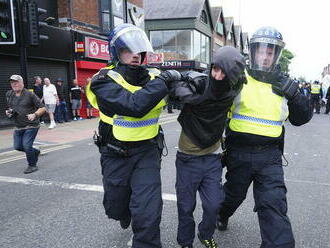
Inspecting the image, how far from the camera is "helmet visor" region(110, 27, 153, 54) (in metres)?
2.58

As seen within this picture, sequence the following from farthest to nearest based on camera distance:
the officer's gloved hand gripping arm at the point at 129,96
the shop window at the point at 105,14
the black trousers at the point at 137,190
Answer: the shop window at the point at 105,14 → the black trousers at the point at 137,190 → the officer's gloved hand gripping arm at the point at 129,96

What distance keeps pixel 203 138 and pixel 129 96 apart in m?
0.71

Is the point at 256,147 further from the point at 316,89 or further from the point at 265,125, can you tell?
the point at 316,89

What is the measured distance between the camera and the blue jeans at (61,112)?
1327 cm

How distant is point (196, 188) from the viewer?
9.30 feet

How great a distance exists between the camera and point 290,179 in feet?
17.4

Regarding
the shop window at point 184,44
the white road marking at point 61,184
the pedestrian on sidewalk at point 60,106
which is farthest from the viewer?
the shop window at point 184,44

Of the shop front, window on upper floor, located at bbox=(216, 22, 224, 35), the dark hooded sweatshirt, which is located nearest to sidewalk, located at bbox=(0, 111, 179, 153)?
the shop front

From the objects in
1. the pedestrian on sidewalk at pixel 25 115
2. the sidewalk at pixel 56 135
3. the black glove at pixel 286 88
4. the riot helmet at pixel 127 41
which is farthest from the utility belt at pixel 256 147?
the sidewalk at pixel 56 135

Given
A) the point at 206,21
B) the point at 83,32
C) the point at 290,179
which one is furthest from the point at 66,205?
the point at 206,21

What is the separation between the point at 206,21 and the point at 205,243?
3397cm

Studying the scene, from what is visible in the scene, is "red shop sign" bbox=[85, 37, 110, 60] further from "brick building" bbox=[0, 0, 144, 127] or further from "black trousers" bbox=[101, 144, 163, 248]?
"black trousers" bbox=[101, 144, 163, 248]

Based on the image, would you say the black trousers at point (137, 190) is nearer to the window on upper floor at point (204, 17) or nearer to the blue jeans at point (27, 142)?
the blue jeans at point (27, 142)

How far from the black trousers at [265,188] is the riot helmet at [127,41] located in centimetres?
110
